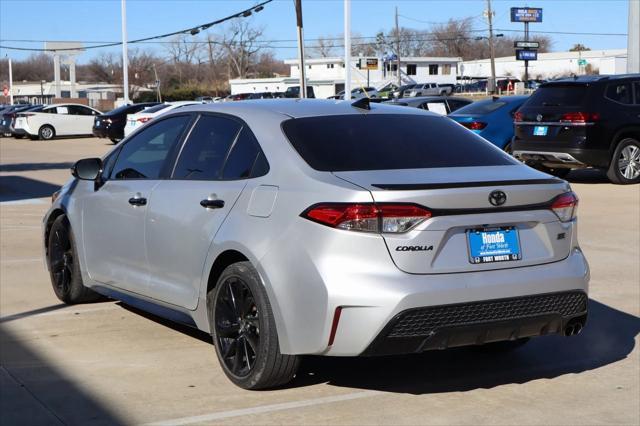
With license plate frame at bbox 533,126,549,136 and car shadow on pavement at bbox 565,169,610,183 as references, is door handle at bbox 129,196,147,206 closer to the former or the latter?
license plate frame at bbox 533,126,549,136

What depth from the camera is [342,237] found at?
189 inches

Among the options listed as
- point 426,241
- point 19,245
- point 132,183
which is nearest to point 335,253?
point 426,241

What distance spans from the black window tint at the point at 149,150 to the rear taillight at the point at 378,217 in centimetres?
189

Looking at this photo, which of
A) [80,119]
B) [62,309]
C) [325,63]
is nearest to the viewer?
[62,309]

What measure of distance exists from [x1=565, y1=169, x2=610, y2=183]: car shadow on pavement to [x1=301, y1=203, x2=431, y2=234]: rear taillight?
1338 cm

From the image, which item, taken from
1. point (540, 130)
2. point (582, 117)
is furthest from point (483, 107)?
point (582, 117)

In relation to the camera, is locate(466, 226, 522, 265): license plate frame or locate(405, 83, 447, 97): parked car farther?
locate(405, 83, 447, 97): parked car

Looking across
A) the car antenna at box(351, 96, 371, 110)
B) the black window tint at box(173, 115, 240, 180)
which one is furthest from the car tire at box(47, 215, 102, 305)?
the car antenna at box(351, 96, 371, 110)

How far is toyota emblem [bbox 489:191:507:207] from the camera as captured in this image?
16.4 ft

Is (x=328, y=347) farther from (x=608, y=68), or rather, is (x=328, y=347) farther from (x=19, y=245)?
(x=608, y=68)

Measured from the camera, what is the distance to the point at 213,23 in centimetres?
4638

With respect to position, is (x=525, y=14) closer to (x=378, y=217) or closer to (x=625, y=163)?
(x=625, y=163)

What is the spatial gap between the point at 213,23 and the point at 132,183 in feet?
135

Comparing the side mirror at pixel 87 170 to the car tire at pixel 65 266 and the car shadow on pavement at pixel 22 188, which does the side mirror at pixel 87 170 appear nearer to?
the car tire at pixel 65 266
